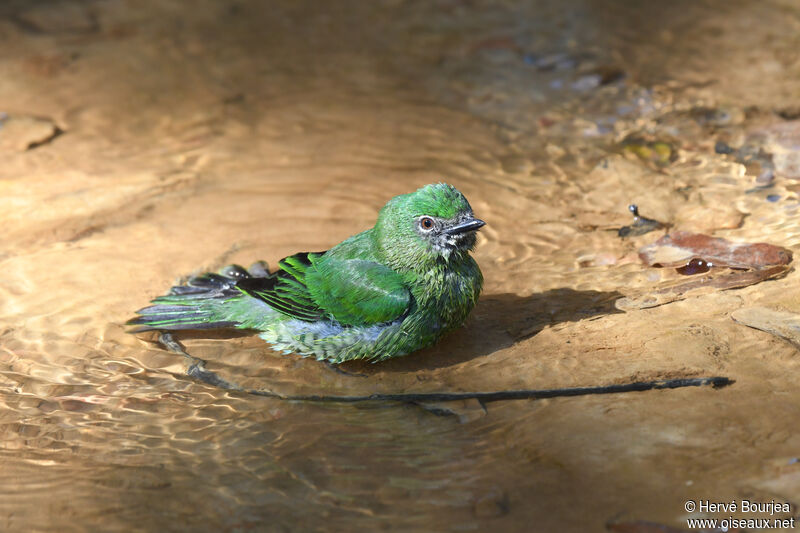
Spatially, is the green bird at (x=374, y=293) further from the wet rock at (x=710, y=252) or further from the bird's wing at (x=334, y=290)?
the wet rock at (x=710, y=252)

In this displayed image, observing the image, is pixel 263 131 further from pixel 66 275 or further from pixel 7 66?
pixel 7 66

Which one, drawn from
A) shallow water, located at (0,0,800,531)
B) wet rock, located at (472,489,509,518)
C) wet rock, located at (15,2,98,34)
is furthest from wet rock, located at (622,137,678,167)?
wet rock, located at (15,2,98,34)

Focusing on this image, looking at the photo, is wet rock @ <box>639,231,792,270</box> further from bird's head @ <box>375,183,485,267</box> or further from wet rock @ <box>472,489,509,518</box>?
wet rock @ <box>472,489,509,518</box>

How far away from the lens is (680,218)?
5.37m

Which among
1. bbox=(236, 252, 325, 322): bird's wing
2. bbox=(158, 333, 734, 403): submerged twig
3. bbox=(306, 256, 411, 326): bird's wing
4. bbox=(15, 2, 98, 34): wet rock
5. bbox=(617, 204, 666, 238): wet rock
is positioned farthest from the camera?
bbox=(15, 2, 98, 34): wet rock

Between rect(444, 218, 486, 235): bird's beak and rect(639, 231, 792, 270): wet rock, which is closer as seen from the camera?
rect(444, 218, 486, 235): bird's beak

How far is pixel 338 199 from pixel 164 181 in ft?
4.55

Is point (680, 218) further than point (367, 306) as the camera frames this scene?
Yes

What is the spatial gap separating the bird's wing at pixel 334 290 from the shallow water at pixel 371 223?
292mm

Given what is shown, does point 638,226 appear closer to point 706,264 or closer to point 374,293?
point 706,264

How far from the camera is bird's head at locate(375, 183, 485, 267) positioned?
4.29 metres

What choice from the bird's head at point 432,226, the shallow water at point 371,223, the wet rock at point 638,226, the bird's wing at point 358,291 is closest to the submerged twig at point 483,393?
the shallow water at point 371,223

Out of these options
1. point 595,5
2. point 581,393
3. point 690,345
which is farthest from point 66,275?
point 595,5

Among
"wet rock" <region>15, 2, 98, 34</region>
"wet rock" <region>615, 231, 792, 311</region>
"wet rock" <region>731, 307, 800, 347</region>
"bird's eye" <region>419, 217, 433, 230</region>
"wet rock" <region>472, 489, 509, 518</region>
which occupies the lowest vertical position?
"wet rock" <region>472, 489, 509, 518</region>
